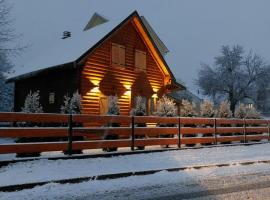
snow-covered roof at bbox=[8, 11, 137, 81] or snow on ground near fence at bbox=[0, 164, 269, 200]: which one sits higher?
snow-covered roof at bbox=[8, 11, 137, 81]

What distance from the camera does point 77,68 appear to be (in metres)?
20.3

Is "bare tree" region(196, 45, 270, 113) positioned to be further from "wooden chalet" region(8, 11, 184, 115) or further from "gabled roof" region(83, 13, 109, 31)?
"wooden chalet" region(8, 11, 184, 115)

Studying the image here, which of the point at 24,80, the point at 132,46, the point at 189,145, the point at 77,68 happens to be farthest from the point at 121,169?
the point at 24,80

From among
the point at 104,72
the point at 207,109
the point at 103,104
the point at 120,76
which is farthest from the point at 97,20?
the point at 207,109

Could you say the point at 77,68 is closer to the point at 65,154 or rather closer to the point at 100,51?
the point at 100,51

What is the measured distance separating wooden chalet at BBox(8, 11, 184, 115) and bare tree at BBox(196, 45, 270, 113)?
3234cm

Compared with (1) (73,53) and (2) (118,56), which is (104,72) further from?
(1) (73,53)

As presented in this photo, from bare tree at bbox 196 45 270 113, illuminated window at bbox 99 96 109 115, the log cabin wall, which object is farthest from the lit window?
bare tree at bbox 196 45 270 113

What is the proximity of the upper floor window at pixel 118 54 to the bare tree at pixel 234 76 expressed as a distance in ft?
116

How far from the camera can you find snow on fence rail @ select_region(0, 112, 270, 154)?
433 inches

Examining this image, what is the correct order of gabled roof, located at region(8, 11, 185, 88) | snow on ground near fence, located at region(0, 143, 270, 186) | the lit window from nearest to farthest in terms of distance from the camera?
snow on ground near fence, located at region(0, 143, 270, 186) < gabled roof, located at region(8, 11, 185, 88) < the lit window

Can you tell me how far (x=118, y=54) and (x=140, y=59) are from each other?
78.8 inches

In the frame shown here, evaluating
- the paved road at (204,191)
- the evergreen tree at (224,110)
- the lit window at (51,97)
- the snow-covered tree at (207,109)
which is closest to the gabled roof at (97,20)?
the lit window at (51,97)

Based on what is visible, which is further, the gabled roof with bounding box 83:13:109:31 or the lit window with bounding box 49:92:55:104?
the gabled roof with bounding box 83:13:109:31
